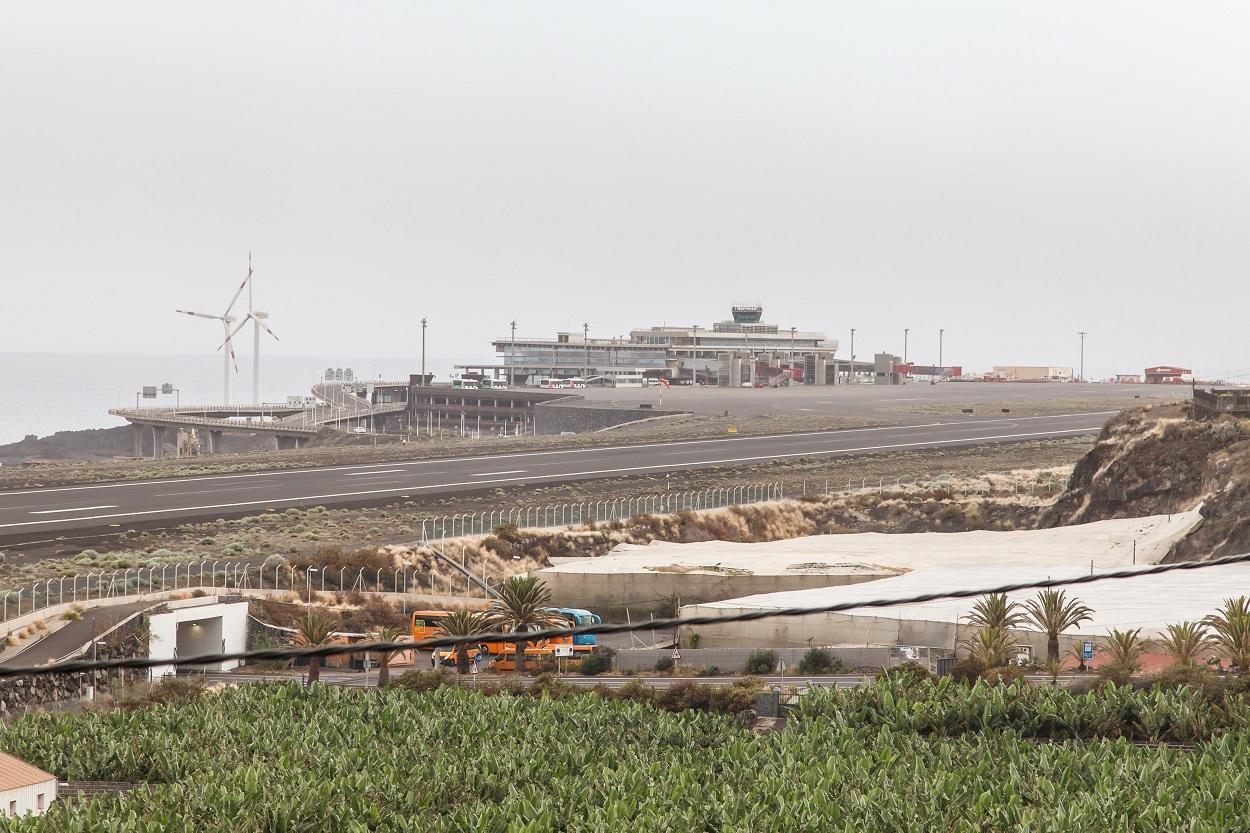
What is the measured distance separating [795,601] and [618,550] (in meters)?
16.5

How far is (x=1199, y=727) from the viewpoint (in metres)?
28.2

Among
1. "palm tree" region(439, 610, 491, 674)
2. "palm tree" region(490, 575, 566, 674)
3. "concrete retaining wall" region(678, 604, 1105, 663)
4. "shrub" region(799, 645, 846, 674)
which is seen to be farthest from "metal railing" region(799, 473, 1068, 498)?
"palm tree" region(439, 610, 491, 674)

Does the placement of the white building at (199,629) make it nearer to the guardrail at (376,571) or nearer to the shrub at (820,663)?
the guardrail at (376,571)

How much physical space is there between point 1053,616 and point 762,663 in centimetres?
888

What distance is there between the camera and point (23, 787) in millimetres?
24969

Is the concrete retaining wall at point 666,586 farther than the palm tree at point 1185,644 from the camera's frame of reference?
Yes

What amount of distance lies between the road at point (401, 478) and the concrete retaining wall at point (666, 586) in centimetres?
1658

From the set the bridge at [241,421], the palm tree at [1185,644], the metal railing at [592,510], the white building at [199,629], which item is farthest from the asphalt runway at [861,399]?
the white building at [199,629]

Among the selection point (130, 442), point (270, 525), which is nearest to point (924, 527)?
point (270, 525)

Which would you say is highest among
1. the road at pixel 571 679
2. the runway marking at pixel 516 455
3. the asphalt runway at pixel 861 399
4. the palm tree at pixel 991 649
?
the asphalt runway at pixel 861 399

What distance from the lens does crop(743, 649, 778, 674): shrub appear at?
1694 inches

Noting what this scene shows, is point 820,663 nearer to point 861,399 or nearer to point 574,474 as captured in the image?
point 574,474

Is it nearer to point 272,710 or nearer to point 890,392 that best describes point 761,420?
point 890,392

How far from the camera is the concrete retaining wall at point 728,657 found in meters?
42.5
